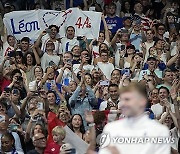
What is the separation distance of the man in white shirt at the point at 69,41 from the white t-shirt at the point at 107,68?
121cm

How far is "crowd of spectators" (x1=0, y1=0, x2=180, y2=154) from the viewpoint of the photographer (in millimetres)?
9938

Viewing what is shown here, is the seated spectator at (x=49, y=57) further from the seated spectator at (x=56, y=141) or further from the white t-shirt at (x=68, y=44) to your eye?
the seated spectator at (x=56, y=141)

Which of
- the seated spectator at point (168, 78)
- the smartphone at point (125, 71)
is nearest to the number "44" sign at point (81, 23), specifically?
the smartphone at point (125, 71)

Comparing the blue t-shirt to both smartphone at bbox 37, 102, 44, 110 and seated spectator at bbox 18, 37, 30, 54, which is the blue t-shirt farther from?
smartphone at bbox 37, 102, 44, 110

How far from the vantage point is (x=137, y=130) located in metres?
5.53

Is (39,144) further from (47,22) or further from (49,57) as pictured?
(47,22)

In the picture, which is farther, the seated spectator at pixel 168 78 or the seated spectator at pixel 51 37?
the seated spectator at pixel 51 37

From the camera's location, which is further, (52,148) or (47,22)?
(47,22)

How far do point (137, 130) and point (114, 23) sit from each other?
32.1ft

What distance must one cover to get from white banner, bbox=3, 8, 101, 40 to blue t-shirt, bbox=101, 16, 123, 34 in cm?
47

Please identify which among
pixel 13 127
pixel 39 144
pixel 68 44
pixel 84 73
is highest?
pixel 84 73

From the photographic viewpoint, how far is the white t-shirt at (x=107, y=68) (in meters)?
12.8

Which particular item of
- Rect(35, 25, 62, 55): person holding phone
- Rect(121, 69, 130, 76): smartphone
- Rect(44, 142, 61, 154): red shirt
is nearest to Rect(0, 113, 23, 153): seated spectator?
Rect(44, 142, 61, 154): red shirt

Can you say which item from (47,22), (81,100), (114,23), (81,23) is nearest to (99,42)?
(81,23)
